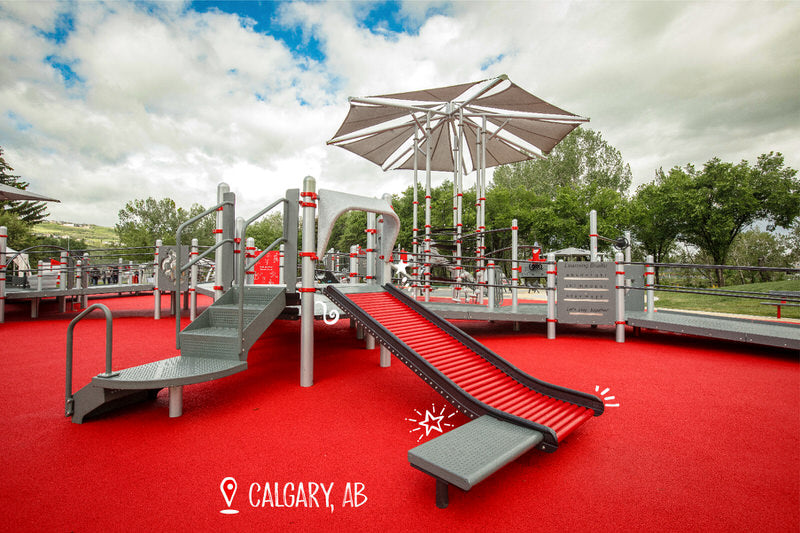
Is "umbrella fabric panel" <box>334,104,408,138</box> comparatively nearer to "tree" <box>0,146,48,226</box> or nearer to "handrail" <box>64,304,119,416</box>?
"handrail" <box>64,304,119,416</box>

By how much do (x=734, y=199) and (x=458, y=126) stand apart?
2375 centimetres

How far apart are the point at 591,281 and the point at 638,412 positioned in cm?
442

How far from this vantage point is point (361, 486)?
2.60m

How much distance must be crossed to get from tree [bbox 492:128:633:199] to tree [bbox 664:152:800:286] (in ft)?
36.0

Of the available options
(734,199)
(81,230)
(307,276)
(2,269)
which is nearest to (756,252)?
(734,199)

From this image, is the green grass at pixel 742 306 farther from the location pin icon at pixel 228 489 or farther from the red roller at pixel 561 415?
the location pin icon at pixel 228 489

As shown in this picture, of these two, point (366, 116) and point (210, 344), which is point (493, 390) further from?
point (366, 116)

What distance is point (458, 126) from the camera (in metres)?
11.4

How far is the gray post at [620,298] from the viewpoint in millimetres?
7645

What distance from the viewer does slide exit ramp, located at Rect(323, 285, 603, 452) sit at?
11.1 feet

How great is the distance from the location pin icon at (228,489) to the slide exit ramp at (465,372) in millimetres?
1907

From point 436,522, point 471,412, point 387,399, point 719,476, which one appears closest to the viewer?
point 436,522

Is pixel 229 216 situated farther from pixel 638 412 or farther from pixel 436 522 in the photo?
pixel 638 412

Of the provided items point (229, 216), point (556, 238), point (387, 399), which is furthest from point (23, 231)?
point (556, 238)
